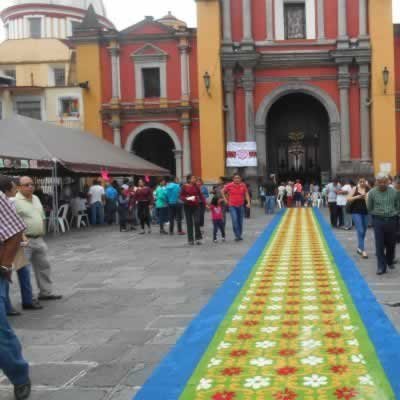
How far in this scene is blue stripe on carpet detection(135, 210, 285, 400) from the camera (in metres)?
4.07

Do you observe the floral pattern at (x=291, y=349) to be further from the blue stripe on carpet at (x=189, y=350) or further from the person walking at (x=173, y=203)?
the person walking at (x=173, y=203)

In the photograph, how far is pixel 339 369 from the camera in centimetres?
436

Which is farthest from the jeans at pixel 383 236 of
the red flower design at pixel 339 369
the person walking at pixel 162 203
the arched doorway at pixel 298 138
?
the arched doorway at pixel 298 138

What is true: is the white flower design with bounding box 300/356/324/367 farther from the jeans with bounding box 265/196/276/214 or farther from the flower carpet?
the jeans with bounding box 265/196/276/214

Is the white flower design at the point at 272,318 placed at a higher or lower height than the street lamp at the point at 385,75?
lower

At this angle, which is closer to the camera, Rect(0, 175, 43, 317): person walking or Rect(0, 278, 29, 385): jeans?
Rect(0, 278, 29, 385): jeans

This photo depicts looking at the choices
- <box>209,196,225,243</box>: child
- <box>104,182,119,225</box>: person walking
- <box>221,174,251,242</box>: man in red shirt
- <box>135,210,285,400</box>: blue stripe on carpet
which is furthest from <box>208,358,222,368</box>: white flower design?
<box>104,182,119,225</box>: person walking

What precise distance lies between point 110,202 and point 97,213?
0.66m

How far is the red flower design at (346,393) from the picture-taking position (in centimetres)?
384

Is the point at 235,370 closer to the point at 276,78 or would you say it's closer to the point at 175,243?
the point at 175,243

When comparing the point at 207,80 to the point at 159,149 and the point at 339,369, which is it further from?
the point at 339,369

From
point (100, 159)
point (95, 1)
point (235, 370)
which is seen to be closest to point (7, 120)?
point (100, 159)

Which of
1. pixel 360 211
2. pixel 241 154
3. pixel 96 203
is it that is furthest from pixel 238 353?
pixel 241 154

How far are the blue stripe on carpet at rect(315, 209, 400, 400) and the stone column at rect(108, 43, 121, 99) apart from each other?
809 inches
